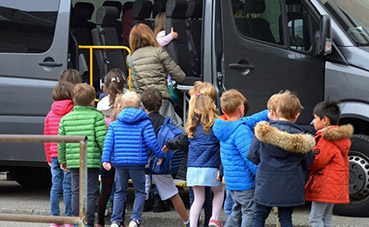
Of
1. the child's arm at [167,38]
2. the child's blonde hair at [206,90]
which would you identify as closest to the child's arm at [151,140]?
the child's blonde hair at [206,90]

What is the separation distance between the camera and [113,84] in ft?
27.0

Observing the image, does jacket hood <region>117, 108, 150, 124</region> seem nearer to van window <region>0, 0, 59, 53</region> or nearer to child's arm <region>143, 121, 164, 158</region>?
child's arm <region>143, 121, 164, 158</region>

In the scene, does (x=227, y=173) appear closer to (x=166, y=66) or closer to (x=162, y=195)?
(x=162, y=195)

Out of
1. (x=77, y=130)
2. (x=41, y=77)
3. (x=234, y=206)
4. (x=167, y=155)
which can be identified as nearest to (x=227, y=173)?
(x=234, y=206)

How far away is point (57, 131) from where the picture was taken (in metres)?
7.88

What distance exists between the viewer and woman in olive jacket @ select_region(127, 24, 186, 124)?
8.52 meters

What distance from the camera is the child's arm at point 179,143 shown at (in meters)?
7.39

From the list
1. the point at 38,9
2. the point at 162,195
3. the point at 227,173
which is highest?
the point at 38,9

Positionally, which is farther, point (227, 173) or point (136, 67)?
point (136, 67)

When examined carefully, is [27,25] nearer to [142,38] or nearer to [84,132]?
[142,38]

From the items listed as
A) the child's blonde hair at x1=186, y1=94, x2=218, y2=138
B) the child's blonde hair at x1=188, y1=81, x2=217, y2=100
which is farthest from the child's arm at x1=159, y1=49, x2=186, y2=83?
the child's blonde hair at x1=186, y1=94, x2=218, y2=138

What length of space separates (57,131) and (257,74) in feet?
6.48

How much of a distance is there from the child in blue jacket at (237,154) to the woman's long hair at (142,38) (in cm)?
191

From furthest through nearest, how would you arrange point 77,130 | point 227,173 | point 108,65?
point 108,65 < point 77,130 < point 227,173
